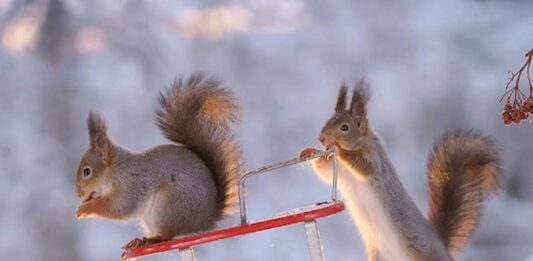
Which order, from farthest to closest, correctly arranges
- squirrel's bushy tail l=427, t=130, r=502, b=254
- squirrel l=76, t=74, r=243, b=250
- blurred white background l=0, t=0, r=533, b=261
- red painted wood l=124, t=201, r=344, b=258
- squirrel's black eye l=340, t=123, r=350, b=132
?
1. blurred white background l=0, t=0, r=533, b=261
2. squirrel's bushy tail l=427, t=130, r=502, b=254
3. squirrel's black eye l=340, t=123, r=350, b=132
4. squirrel l=76, t=74, r=243, b=250
5. red painted wood l=124, t=201, r=344, b=258

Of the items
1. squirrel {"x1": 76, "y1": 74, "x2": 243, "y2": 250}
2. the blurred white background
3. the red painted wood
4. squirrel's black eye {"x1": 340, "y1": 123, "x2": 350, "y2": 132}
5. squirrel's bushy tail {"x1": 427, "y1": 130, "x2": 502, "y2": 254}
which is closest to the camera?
the red painted wood

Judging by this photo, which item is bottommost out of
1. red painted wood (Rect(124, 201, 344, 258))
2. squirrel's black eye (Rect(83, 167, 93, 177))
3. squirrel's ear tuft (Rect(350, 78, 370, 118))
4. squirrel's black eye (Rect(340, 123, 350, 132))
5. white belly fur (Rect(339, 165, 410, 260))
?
red painted wood (Rect(124, 201, 344, 258))

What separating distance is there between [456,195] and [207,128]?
53 centimetres

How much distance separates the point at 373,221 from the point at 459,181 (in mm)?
198

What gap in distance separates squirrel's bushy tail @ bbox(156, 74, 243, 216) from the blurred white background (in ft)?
2.65

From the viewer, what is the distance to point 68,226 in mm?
2387

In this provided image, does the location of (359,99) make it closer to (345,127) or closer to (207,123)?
(345,127)

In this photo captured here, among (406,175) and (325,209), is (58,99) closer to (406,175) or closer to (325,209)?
(406,175)

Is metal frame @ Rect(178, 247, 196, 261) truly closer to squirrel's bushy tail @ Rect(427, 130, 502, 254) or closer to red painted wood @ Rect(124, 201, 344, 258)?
red painted wood @ Rect(124, 201, 344, 258)

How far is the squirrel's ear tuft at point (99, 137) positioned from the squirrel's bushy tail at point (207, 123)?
11 cm

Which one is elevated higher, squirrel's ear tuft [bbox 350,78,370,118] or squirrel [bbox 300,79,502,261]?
squirrel's ear tuft [bbox 350,78,370,118]

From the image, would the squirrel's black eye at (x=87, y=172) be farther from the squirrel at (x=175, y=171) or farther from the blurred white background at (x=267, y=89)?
the blurred white background at (x=267, y=89)

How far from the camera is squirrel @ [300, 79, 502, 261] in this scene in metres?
1.54

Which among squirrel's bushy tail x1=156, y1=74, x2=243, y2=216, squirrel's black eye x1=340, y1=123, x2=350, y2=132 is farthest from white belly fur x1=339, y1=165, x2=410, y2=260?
squirrel's bushy tail x1=156, y1=74, x2=243, y2=216
